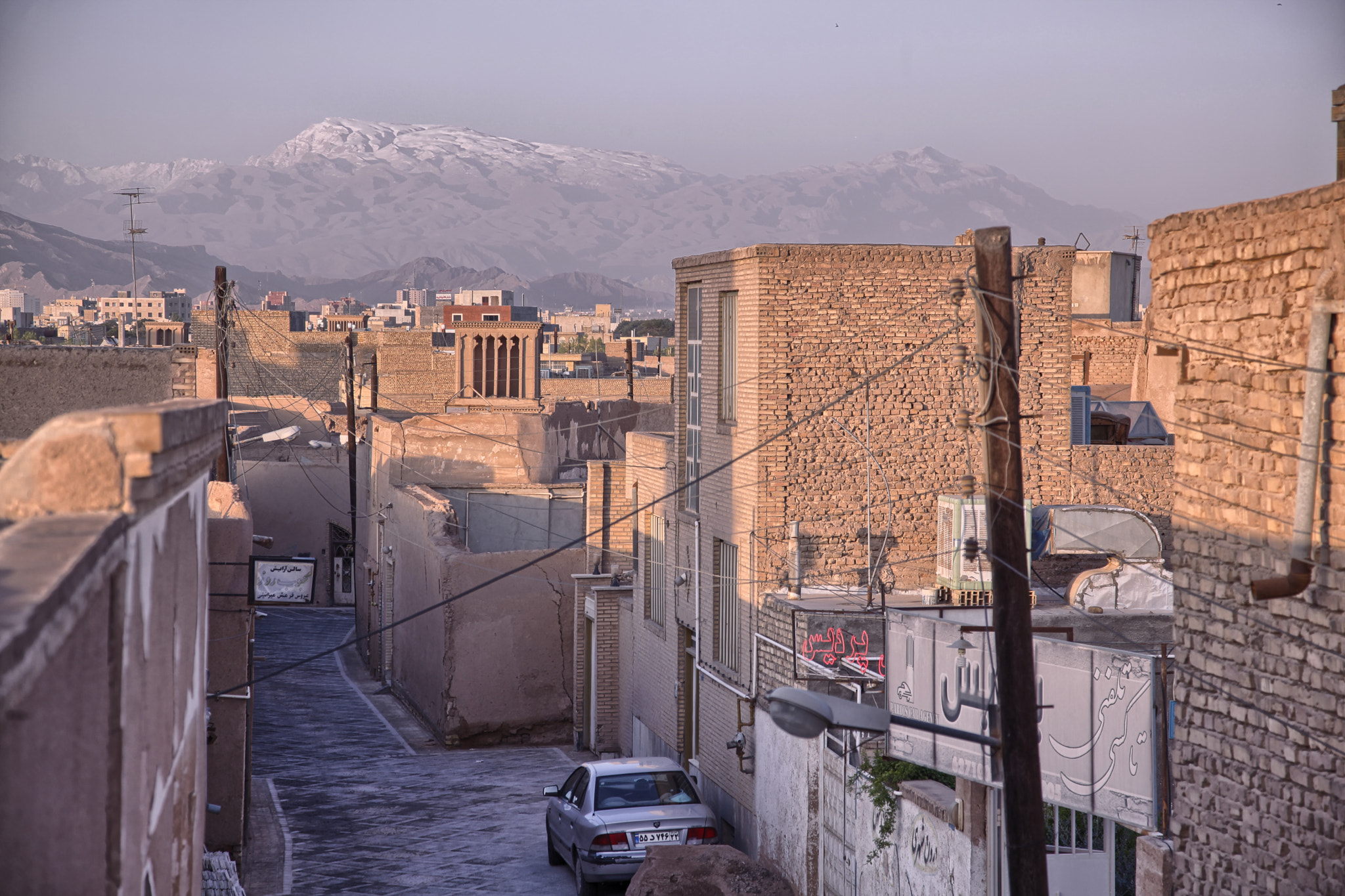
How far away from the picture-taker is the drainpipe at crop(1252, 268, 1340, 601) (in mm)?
7422

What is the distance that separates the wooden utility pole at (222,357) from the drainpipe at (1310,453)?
16565mm

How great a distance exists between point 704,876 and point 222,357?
12412mm

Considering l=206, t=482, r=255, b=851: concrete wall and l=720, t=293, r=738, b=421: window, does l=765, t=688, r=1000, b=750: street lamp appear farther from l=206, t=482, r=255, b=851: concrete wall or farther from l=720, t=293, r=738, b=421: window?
l=720, t=293, r=738, b=421: window

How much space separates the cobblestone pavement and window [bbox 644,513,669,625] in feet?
10.1

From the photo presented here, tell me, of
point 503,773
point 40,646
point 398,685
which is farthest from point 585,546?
point 40,646

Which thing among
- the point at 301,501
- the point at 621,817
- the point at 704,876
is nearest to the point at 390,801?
the point at 621,817

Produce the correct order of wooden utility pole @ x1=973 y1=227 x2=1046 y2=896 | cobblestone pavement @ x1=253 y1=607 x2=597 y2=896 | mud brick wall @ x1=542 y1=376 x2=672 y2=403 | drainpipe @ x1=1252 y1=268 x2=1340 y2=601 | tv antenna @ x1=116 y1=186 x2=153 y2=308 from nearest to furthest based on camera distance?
drainpipe @ x1=1252 y1=268 x2=1340 y2=601 < wooden utility pole @ x1=973 y1=227 x2=1046 y2=896 < cobblestone pavement @ x1=253 y1=607 x2=597 y2=896 < tv antenna @ x1=116 y1=186 x2=153 y2=308 < mud brick wall @ x1=542 y1=376 x2=672 y2=403

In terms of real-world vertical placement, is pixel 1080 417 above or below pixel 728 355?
below

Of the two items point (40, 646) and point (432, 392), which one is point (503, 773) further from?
point (432, 392)

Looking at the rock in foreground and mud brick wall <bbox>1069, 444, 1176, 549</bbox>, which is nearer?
the rock in foreground

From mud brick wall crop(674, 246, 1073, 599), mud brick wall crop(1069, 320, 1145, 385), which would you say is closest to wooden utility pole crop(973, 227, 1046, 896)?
mud brick wall crop(674, 246, 1073, 599)

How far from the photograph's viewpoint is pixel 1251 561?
828 cm

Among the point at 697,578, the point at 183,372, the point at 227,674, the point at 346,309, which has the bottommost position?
the point at 227,674

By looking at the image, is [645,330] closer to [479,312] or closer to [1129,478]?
[479,312]
